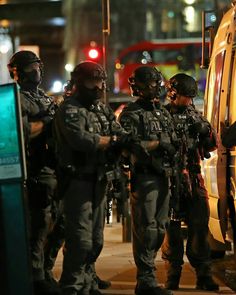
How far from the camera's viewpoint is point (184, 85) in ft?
21.9

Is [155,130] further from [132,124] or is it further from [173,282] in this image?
[173,282]

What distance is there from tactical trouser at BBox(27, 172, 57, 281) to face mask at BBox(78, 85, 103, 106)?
0.75m

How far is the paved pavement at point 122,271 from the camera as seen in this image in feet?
21.9

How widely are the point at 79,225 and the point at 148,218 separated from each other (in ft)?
2.30

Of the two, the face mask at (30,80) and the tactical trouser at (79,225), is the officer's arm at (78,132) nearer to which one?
the tactical trouser at (79,225)

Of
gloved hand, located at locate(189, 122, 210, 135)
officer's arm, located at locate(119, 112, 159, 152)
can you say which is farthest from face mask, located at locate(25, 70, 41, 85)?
gloved hand, located at locate(189, 122, 210, 135)

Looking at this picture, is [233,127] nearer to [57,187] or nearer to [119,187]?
[119,187]

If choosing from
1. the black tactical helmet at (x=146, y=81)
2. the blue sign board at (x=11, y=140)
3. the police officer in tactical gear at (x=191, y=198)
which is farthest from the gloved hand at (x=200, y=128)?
the blue sign board at (x=11, y=140)

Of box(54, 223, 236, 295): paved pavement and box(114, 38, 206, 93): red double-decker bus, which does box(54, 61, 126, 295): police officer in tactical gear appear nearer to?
box(54, 223, 236, 295): paved pavement

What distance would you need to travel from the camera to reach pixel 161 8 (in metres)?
44.9

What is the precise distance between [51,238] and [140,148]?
1242 mm

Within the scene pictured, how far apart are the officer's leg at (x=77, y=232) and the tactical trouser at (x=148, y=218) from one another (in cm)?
56

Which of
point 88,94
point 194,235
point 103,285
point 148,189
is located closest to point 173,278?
point 194,235

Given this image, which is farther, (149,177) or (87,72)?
(149,177)
